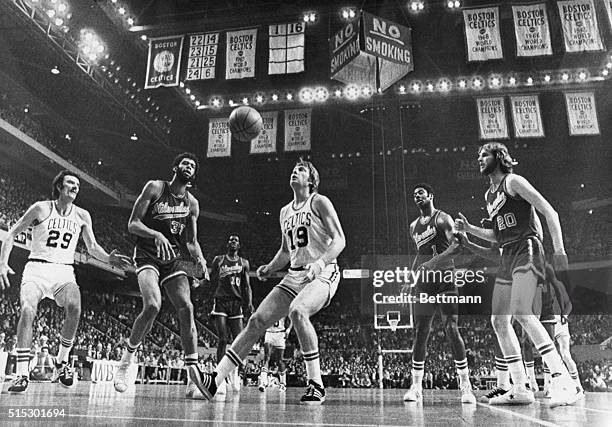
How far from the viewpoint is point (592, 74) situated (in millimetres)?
11594

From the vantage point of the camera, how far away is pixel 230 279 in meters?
7.05

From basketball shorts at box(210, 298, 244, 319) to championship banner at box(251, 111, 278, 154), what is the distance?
15.8ft

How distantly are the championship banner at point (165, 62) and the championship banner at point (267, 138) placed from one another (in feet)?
7.08

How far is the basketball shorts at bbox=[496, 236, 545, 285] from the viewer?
3903mm

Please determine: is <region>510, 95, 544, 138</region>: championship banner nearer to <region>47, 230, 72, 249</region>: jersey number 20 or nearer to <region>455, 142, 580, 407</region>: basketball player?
<region>455, 142, 580, 407</region>: basketball player

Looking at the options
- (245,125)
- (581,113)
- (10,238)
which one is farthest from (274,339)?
(581,113)

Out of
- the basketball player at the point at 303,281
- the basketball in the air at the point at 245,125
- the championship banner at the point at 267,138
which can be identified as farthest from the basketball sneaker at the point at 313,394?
the championship banner at the point at 267,138

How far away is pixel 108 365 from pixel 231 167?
7.86 meters

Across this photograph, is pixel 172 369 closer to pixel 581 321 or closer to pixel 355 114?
→ pixel 355 114

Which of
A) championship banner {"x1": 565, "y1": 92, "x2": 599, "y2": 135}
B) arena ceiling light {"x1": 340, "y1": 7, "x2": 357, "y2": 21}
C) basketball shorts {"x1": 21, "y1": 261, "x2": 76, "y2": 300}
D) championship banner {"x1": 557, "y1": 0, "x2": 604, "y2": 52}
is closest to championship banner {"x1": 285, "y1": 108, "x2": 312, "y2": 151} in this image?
arena ceiling light {"x1": 340, "y1": 7, "x2": 357, "y2": 21}

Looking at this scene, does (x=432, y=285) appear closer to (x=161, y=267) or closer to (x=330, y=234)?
(x=330, y=234)

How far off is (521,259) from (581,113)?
7.92 metres

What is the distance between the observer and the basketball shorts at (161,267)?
4.49m

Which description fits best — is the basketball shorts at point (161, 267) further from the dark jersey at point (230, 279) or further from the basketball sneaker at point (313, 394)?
the dark jersey at point (230, 279)
